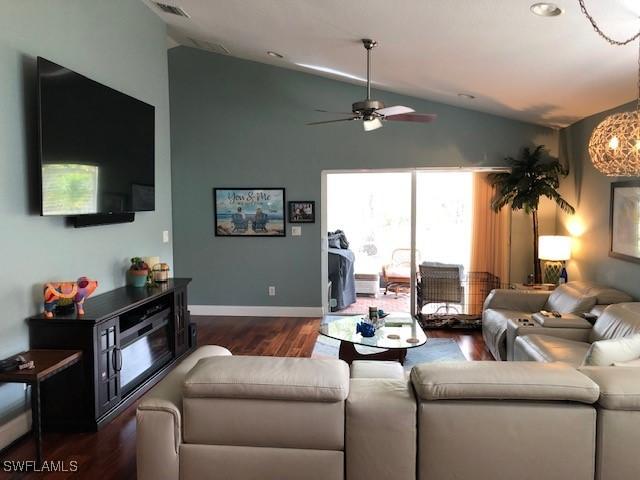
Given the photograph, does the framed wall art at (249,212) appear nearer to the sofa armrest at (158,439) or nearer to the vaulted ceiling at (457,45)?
the vaulted ceiling at (457,45)

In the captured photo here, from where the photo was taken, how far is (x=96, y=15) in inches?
153

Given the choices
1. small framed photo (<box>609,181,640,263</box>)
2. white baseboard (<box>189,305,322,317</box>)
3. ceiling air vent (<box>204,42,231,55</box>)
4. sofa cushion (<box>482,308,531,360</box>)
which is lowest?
white baseboard (<box>189,305,322,317</box>)

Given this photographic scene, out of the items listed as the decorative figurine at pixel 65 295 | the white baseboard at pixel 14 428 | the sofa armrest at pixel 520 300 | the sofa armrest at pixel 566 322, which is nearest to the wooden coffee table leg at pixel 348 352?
the sofa armrest at pixel 566 322

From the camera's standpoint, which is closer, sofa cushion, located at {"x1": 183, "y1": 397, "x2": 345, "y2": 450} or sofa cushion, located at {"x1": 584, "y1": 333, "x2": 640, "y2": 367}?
sofa cushion, located at {"x1": 183, "y1": 397, "x2": 345, "y2": 450}

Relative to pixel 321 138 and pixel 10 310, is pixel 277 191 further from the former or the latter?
pixel 10 310

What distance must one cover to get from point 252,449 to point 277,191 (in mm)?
4706

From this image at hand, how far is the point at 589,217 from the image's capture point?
506 cm

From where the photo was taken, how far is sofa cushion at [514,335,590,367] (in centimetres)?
339

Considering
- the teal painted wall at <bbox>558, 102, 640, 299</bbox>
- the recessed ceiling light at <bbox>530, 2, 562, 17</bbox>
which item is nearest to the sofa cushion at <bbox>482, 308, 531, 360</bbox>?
the teal painted wall at <bbox>558, 102, 640, 299</bbox>

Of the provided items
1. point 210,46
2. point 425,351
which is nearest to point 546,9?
point 425,351

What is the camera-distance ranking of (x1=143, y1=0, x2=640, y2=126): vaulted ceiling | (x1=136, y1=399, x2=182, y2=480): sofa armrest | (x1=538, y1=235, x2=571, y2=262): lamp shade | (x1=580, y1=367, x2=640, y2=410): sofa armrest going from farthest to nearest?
1. (x1=538, y1=235, x2=571, y2=262): lamp shade
2. (x1=143, y1=0, x2=640, y2=126): vaulted ceiling
3. (x1=136, y1=399, x2=182, y2=480): sofa armrest
4. (x1=580, y1=367, x2=640, y2=410): sofa armrest

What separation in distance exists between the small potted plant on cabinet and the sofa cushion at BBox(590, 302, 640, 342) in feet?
12.6

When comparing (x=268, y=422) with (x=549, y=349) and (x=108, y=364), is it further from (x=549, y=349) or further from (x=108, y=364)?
(x=549, y=349)

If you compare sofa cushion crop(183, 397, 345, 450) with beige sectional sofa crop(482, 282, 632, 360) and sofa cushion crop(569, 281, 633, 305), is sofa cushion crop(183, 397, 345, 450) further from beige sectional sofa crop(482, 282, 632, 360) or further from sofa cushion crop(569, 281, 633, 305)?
sofa cushion crop(569, 281, 633, 305)
